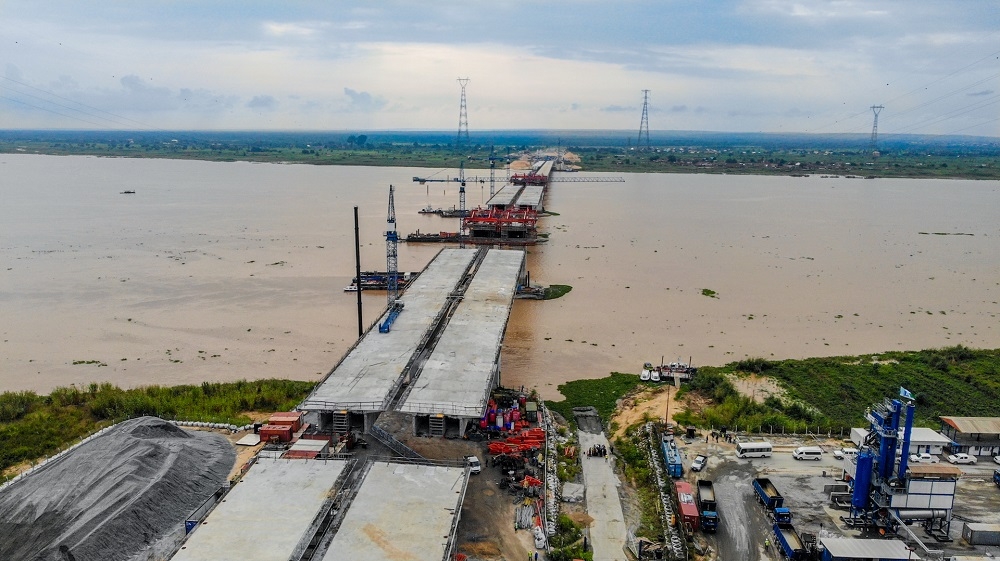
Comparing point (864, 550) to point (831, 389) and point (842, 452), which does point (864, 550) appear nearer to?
point (842, 452)

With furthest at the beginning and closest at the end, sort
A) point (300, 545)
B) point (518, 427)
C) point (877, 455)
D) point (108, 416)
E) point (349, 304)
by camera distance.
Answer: point (349, 304), point (108, 416), point (518, 427), point (877, 455), point (300, 545)

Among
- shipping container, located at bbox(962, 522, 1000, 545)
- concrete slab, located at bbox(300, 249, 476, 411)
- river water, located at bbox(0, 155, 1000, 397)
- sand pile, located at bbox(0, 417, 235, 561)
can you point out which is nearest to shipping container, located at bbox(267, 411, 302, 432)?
concrete slab, located at bbox(300, 249, 476, 411)

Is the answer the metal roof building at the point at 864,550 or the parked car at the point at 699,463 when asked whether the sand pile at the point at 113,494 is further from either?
the metal roof building at the point at 864,550

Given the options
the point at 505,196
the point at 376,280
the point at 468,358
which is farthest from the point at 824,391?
the point at 505,196

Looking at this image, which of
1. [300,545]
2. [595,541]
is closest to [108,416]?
[300,545]

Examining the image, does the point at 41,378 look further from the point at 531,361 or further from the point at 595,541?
the point at 595,541
